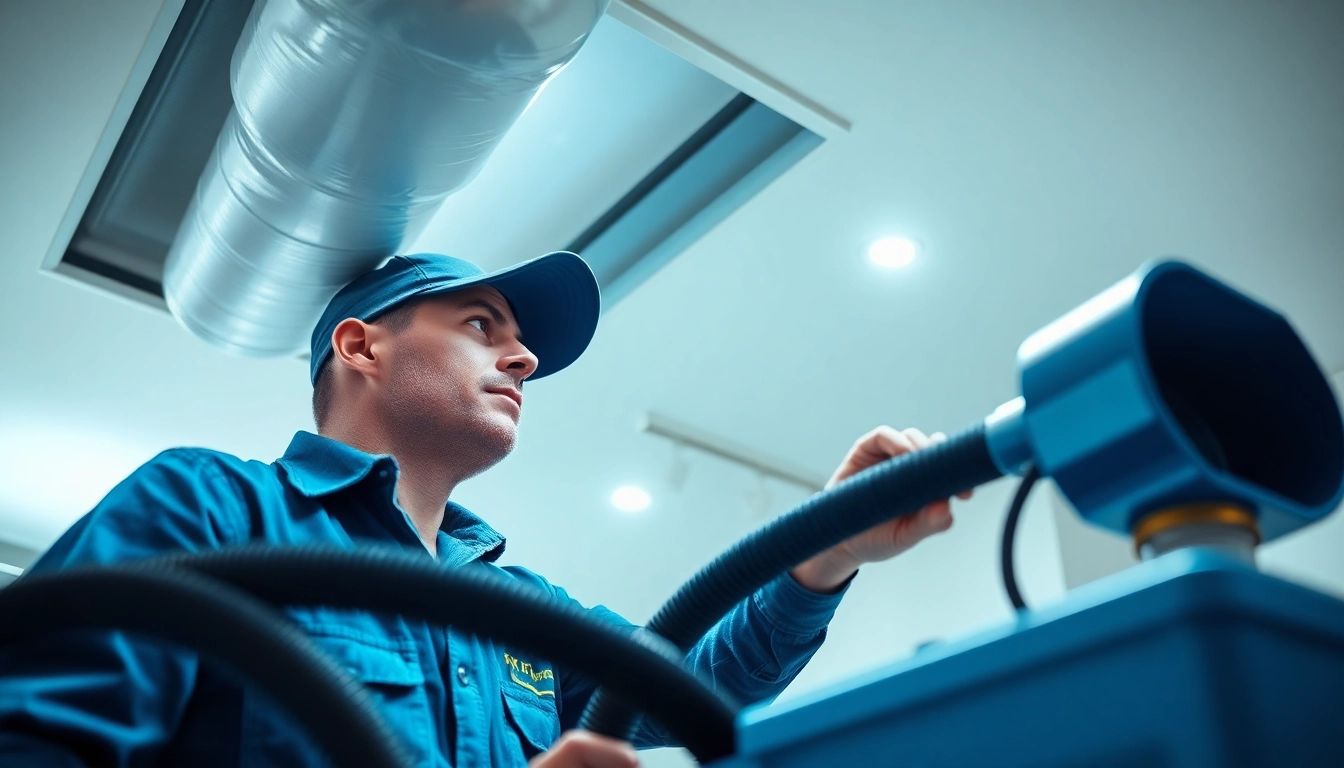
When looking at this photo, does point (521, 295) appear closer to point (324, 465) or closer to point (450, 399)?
point (450, 399)

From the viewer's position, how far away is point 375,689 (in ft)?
2.77

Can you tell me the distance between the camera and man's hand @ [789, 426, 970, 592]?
0.76 metres

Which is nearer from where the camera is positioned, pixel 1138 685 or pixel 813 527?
pixel 1138 685

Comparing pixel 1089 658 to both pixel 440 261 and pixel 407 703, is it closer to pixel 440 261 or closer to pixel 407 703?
pixel 407 703

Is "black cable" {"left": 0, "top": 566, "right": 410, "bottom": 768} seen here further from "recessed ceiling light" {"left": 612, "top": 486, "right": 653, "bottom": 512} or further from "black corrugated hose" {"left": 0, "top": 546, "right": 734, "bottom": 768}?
"recessed ceiling light" {"left": 612, "top": 486, "right": 653, "bottom": 512}

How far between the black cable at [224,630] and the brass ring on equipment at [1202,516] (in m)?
0.31

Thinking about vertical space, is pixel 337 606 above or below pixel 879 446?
below

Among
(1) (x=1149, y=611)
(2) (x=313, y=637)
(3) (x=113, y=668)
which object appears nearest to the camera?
(1) (x=1149, y=611)

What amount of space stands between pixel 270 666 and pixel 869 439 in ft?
1.47

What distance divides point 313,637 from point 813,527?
0.47 meters

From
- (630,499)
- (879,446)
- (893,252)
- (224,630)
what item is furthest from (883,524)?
(630,499)

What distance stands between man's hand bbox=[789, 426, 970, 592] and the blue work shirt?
0.07 m

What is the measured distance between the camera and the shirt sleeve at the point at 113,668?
639 millimetres

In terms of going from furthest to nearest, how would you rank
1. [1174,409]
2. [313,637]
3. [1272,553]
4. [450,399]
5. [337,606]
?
1. [1272,553]
2. [450,399]
3. [313,637]
4. [337,606]
5. [1174,409]
